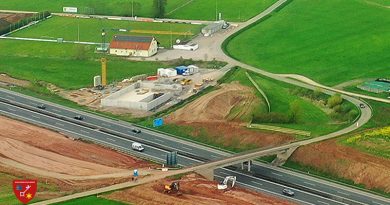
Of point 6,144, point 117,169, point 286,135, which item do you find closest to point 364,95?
point 286,135

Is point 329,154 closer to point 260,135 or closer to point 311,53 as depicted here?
point 260,135

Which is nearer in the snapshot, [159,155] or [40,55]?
[159,155]

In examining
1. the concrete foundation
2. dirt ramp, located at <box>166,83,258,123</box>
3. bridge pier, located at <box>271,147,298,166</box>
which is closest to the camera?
bridge pier, located at <box>271,147,298,166</box>

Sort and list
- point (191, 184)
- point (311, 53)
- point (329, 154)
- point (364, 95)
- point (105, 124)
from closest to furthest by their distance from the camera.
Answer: point (191, 184), point (329, 154), point (105, 124), point (364, 95), point (311, 53)

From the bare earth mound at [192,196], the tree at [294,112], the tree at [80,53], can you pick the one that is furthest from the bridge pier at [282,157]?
the tree at [80,53]

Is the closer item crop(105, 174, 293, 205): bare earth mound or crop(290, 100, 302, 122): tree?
crop(105, 174, 293, 205): bare earth mound

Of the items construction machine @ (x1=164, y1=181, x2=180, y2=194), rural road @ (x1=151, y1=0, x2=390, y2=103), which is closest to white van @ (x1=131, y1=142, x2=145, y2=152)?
construction machine @ (x1=164, y1=181, x2=180, y2=194)

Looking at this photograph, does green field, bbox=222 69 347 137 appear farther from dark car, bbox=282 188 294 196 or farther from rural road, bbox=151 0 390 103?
dark car, bbox=282 188 294 196
